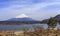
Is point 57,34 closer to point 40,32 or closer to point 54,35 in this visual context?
point 54,35

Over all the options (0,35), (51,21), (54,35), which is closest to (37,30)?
(54,35)

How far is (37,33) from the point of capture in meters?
26.3

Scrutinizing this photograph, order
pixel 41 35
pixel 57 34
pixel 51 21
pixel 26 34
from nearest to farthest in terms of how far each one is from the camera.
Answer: pixel 41 35
pixel 57 34
pixel 26 34
pixel 51 21

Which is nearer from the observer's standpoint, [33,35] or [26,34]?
[33,35]

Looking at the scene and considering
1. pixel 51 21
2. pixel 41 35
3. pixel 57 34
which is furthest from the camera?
pixel 51 21

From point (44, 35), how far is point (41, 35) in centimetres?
52

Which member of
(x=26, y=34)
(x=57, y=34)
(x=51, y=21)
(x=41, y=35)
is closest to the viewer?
(x=41, y=35)

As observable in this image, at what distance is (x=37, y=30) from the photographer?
26.9m

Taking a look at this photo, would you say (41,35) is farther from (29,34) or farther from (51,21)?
(51,21)

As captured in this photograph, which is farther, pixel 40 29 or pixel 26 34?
pixel 26 34

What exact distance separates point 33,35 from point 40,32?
962mm

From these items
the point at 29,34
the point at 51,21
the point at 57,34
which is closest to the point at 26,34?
the point at 29,34

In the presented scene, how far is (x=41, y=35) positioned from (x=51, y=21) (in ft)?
87.8

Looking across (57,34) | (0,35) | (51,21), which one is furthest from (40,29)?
(51,21)
